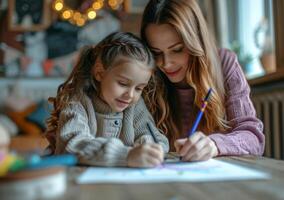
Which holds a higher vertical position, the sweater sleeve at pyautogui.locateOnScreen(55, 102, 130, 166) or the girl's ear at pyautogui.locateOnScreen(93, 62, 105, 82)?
the girl's ear at pyautogui.locateOnScreen(93, 62, 105, 82)

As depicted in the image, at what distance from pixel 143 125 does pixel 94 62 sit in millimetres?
237

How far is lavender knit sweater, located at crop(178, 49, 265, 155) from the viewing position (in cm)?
108

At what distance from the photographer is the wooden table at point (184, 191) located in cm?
56

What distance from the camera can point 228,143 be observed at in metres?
1.06

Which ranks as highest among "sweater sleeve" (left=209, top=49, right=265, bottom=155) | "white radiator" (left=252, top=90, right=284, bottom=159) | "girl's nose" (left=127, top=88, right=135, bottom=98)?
"girl's nose" (left=127, top=88, right=135, bottom=98)

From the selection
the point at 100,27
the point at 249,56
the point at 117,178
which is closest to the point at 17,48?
the point at 100,27

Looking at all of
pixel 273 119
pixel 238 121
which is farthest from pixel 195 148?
pixel 273 119

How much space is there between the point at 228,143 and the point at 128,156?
357 millimetres

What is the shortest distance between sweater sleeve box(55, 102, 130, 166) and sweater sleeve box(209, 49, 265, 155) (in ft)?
1.00

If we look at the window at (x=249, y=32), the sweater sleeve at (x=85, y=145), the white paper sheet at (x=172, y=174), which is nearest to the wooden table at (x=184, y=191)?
the white paper sheet at (x=172, y=174)

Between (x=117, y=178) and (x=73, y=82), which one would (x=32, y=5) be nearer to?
(x=73, y=82)

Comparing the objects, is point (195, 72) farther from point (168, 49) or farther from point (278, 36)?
point (278, 36)

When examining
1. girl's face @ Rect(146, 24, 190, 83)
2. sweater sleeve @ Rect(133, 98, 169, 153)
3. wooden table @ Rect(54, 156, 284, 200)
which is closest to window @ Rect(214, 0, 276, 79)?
girl's face @ Rect(146, 24, 190, 83)

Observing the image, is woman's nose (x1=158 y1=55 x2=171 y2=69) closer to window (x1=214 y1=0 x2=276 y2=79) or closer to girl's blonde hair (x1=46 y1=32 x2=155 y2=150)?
girl's blonde hair (x1=46 y1=32 x2=155 y2=150)
